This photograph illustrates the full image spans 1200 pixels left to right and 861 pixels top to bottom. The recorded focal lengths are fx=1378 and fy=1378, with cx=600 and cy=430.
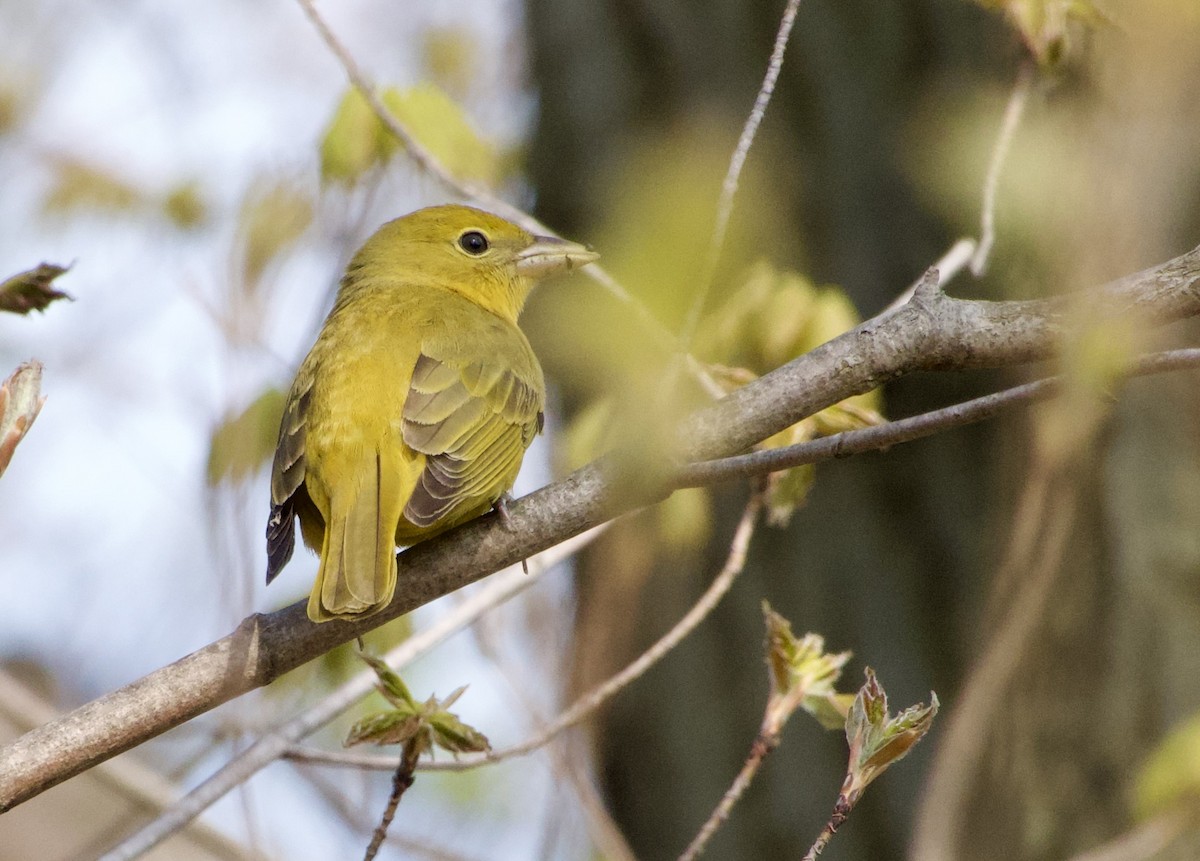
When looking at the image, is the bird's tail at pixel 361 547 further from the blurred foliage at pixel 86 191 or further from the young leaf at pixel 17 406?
the blurred foliage at pixel 86 191

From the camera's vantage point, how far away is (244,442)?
11.9 ft

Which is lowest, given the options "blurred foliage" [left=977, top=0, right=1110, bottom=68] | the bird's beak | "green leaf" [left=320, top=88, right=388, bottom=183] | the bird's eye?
"blurred foliage" [left=977, top=0, right=1110, bottom=68]

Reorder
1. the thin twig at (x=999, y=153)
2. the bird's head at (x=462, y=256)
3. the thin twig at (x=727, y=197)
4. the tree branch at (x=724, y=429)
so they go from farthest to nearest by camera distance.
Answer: the bird's head at (x=462, y=256) → the thin twig at (x=999, y=153) → the tree branch at (x=724, y=429) → the thin twig at (x=727, y=197)

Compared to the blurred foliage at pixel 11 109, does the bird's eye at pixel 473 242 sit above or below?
below

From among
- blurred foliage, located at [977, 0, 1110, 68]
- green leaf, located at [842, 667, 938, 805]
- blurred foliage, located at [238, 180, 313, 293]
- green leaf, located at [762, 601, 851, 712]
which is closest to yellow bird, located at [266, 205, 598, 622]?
blurred foliage, located at [238, 180, 313, 293]

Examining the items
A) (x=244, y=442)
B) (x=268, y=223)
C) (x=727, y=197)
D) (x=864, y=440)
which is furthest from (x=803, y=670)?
(x=268, y=223)

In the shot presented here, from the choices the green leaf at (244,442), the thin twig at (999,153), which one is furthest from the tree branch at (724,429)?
the green leaf at (244,442)

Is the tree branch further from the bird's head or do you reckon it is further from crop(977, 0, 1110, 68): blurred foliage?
the bird's head

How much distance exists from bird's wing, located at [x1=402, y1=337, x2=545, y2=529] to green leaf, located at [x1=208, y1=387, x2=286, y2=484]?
491mm

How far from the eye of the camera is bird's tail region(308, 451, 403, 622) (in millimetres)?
2723

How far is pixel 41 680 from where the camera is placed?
6082mm

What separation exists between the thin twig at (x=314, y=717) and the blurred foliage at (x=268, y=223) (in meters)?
1.15

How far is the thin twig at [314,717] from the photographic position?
2.55 m

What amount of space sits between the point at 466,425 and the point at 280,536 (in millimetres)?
531
